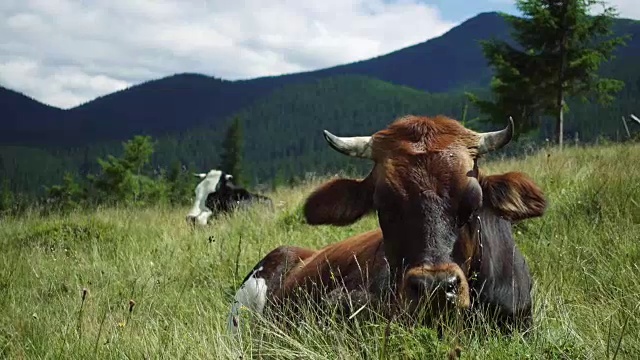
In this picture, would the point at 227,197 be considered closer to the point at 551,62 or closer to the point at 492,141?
the point at 492,141

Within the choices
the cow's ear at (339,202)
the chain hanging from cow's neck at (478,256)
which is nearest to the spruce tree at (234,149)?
the cow's ear at (339,202)

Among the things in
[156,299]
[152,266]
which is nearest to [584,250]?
[156,299]

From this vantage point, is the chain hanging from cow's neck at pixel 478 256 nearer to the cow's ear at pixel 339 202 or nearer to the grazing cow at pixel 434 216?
the grazing cow at pixel 434 216

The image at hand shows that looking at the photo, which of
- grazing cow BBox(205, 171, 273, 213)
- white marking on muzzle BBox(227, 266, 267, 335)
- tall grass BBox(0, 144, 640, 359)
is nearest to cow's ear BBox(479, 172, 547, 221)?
tall grass BBox(0, 144, 640, 359)

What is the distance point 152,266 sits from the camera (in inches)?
291

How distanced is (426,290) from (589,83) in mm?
24738

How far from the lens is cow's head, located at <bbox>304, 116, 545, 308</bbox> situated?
359 centimetres

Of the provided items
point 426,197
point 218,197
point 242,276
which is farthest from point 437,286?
point 218,197

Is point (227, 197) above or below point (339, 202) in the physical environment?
below

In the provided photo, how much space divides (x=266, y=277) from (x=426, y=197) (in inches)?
114

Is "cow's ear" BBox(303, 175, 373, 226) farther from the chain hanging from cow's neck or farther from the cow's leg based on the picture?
the cow's leg

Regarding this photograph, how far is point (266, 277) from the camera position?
6281 mm

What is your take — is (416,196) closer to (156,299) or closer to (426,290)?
(426,290)

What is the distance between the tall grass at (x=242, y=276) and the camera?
3512 mm
